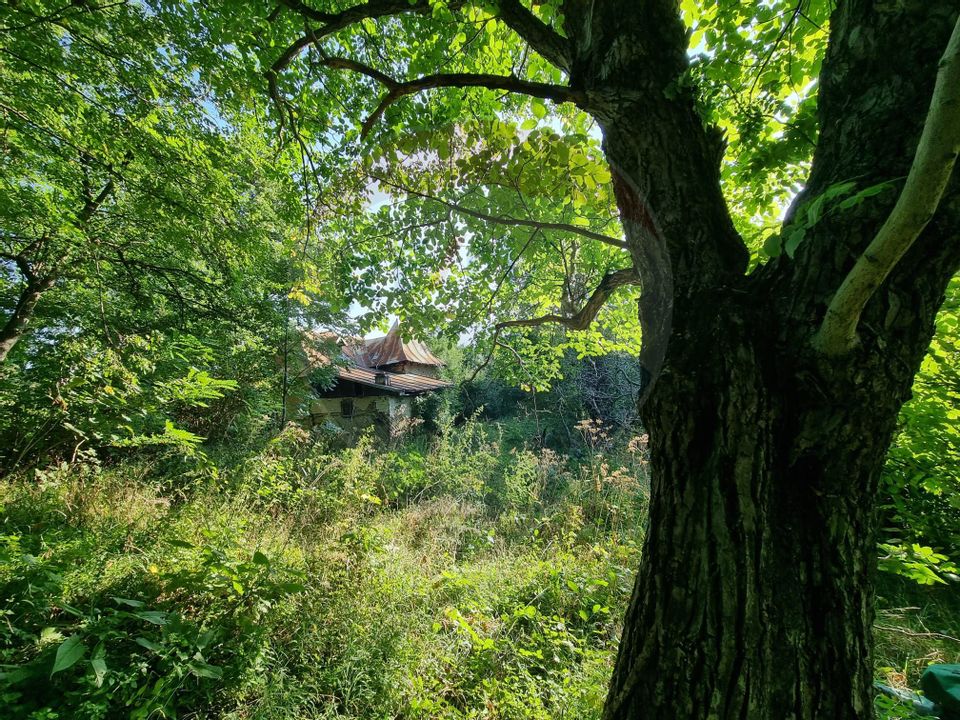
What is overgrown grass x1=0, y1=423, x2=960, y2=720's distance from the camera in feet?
6.23

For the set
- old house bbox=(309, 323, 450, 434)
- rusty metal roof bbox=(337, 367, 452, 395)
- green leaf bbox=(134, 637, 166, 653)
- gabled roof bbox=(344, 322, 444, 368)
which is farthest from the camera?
gabled roof bbox=(344, 322, 444, 368)

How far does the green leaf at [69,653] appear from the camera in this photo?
5.33 ft

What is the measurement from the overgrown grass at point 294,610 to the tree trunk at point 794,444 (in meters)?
1.39

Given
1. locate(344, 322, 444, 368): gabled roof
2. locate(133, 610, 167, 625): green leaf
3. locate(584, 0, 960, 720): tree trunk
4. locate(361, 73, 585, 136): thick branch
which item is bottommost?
locate(133, 610, 167, 625): green leaf

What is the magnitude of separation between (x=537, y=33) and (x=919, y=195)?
166 cm

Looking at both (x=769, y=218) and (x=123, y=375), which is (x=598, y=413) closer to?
(x=769, y=218)

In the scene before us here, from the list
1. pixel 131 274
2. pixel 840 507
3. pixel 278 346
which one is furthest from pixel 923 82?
pixel 278 346

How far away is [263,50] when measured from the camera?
8.79 feet

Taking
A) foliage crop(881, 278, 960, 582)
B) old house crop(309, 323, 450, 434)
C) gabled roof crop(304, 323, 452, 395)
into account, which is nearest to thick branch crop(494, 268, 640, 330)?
foliage crop(881, 278, 960, 582)

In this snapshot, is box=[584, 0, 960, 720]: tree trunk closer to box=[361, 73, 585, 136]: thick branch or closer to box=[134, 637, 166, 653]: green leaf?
box=[361, 73, 585, 136]: thick branch

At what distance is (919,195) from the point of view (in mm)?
682

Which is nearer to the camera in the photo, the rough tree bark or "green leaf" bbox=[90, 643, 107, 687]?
the rough tree bark

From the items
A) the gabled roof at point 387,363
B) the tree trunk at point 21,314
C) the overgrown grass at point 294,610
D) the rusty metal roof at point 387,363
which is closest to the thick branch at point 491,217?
the overgrown grass at point 294,610

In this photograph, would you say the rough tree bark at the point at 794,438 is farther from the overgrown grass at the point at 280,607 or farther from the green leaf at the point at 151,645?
the green leaf at the point at 151,645
